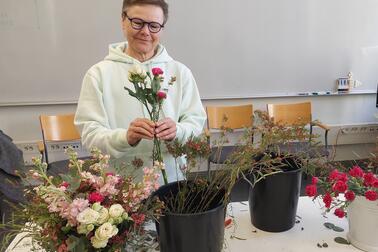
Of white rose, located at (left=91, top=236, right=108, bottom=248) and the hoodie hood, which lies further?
the hoodie hood

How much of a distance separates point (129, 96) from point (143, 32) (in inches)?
9.5

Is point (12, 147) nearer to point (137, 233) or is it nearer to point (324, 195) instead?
point (137, 233)

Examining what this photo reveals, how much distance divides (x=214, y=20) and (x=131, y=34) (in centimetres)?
187

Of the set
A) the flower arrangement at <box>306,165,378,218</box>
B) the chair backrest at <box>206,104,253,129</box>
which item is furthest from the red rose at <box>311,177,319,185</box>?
the chair backrest at <box>206,104,253,129</box>

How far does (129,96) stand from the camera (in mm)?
1169

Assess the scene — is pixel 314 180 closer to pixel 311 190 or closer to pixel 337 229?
pixel 311 190

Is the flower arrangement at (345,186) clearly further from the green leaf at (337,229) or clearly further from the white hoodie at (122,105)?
the white hoodie at (122,105)

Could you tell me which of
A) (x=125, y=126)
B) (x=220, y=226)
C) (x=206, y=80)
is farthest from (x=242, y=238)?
(x=206, y=80)

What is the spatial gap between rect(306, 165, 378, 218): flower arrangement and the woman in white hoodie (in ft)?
1.40

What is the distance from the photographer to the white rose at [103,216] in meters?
0.48

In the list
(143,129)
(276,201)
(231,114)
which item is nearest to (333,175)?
(276,201)

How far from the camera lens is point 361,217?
80cm

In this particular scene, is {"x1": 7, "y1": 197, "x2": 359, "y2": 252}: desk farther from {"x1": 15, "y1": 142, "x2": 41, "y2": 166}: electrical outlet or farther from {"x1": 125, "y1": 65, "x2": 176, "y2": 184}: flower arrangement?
{"x1": 15, "y1": 142, "x2": 41, "y2": 166}: electrical outlet

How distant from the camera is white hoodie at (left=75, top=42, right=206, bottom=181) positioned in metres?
1.09
